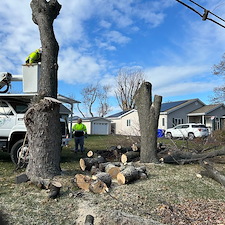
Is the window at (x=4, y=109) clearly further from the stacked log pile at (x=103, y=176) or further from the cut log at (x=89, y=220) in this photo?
the cut log at (x=89, y=220)

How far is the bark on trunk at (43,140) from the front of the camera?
5.33 metres

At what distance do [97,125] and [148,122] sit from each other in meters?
28.3

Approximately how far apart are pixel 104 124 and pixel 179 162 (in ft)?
94.6

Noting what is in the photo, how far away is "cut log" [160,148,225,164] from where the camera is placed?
761 centimetres

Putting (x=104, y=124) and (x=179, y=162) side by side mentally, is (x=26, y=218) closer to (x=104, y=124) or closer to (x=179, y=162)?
(x=179, y=162)

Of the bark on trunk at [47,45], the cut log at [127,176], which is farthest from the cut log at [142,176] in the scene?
the bark on trunk at [47,45]

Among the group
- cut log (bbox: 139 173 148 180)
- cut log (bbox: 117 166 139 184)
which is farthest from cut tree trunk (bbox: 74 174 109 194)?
cut log (bbox: 139 173 148 180)

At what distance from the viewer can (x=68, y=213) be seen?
389 cm

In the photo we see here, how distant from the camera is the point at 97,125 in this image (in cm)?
3578

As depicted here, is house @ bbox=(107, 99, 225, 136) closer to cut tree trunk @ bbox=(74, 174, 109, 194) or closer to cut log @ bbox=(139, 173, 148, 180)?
cut log @ bbox=(139, 173, 148, 180)

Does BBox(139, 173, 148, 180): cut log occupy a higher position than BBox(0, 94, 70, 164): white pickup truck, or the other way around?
BBox(0, 94, 70, 164): white pickup truck

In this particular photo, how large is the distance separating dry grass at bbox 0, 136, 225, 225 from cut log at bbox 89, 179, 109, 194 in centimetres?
11

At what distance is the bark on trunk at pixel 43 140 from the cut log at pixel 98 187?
114 centimetres

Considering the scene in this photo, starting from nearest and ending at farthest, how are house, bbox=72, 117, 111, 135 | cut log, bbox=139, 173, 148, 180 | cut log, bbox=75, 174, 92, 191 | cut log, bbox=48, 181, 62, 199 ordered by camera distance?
cut log, bbox=48, 181, 62, 199
cut log, bbox=75, 174, 92, 191
cut log, bbox=139, 173, 148, 180
house, bbox=72, 117, 111, 135
